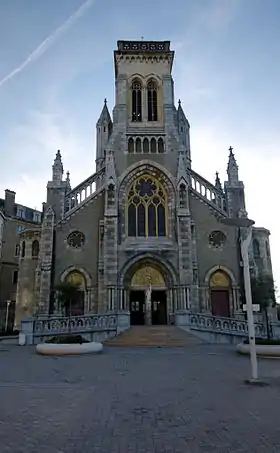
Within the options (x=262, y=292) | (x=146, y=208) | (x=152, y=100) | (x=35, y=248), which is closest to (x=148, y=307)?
(x=146, y=208)

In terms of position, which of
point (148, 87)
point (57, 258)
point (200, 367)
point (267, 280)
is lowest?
point (200, 367)

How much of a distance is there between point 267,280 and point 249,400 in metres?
21.7

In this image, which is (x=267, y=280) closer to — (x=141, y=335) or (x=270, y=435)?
(x=141, y=335)

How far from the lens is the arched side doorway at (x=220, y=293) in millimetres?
31125

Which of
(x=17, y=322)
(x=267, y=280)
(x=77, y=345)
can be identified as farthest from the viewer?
(x=17, y=322)

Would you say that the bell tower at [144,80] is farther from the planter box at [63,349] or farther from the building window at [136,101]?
the planter box at [63,349]

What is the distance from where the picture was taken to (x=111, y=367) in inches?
503

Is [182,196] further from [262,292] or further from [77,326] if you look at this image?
[77,326]

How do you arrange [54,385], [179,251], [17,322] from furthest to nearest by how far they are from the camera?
1. [17,322]
2. [179,251]
3. [54,385]

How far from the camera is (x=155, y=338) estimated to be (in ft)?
77.6

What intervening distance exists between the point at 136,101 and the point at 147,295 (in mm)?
19755

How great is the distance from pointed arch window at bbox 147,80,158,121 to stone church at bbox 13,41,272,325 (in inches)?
5.6

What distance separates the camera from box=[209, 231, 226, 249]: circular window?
32.5 metres

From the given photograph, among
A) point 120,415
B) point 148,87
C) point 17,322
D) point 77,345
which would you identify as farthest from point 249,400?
point 148,87
